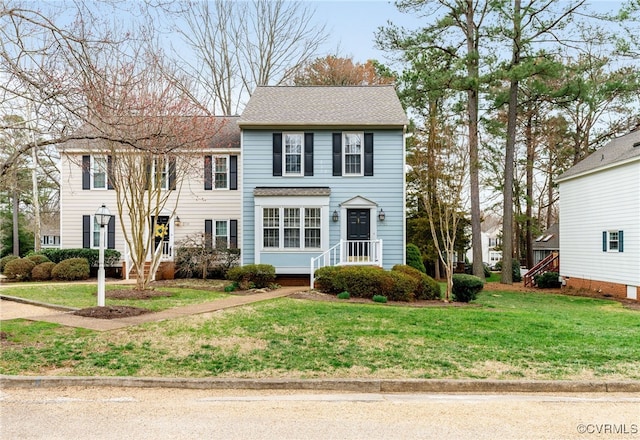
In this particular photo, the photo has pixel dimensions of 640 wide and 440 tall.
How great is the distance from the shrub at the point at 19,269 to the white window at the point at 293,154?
10.3m

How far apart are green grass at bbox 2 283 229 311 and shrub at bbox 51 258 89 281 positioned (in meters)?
3.02

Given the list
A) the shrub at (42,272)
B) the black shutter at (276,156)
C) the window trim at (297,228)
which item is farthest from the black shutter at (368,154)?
the shrub at (42,272)

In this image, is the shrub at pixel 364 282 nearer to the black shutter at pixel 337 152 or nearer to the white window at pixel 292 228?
the white window at pixel 292 228

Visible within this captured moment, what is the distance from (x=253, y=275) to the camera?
16234 mm

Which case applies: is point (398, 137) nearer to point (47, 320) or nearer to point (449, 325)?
→ point (449, 325)

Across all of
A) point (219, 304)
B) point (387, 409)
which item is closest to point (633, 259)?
point (219, 304)

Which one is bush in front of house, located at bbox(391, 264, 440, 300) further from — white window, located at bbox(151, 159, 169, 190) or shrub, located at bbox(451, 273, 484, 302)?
white window, located at bbox(151, 159, 169, 190)

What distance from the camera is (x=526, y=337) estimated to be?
862cm

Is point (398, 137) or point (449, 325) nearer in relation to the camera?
point (449, 325)

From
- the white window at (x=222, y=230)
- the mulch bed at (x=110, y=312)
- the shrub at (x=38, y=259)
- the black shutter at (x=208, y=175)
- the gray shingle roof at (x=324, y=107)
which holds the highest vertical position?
the gray shingle roof at (x=324, y=107)

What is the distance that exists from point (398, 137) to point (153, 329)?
1247 cm

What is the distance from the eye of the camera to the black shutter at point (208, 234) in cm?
1986

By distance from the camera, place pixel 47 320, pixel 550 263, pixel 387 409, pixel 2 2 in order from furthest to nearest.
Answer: pixel 550 263
pixel 47 320
pixel 2 2
pixel 387 409

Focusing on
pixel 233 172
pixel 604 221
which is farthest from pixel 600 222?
pixel 233 172
